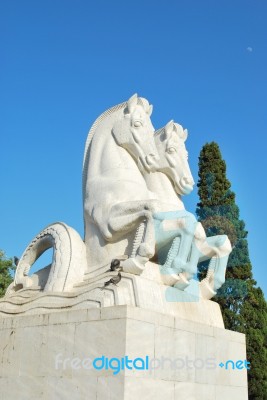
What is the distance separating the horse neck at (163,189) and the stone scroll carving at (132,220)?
16 millimetres

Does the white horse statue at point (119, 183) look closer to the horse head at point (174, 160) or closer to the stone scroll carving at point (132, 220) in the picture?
the stone scroll carving at point (132, 220)

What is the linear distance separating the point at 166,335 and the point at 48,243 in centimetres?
244

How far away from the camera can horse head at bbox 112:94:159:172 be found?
7.31 meters

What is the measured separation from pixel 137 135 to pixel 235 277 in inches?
404

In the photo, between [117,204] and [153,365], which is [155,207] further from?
[153,365]

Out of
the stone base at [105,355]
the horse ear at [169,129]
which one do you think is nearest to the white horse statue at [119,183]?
the horse ear at [169,129]

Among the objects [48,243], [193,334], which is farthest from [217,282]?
[48,243]

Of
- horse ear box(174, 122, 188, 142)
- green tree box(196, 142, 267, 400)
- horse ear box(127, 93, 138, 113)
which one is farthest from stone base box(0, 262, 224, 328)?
green tree box(196, 142, 267, 400)

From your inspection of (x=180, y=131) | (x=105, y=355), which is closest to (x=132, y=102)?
(x=180, y=131)

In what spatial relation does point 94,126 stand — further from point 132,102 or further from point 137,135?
point 137,135

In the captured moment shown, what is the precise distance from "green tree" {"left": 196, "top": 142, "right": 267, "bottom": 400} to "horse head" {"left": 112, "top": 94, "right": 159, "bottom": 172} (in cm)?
719

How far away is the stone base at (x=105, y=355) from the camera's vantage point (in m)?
5.18

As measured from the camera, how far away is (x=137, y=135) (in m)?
7.31

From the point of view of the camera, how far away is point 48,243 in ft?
23.9
